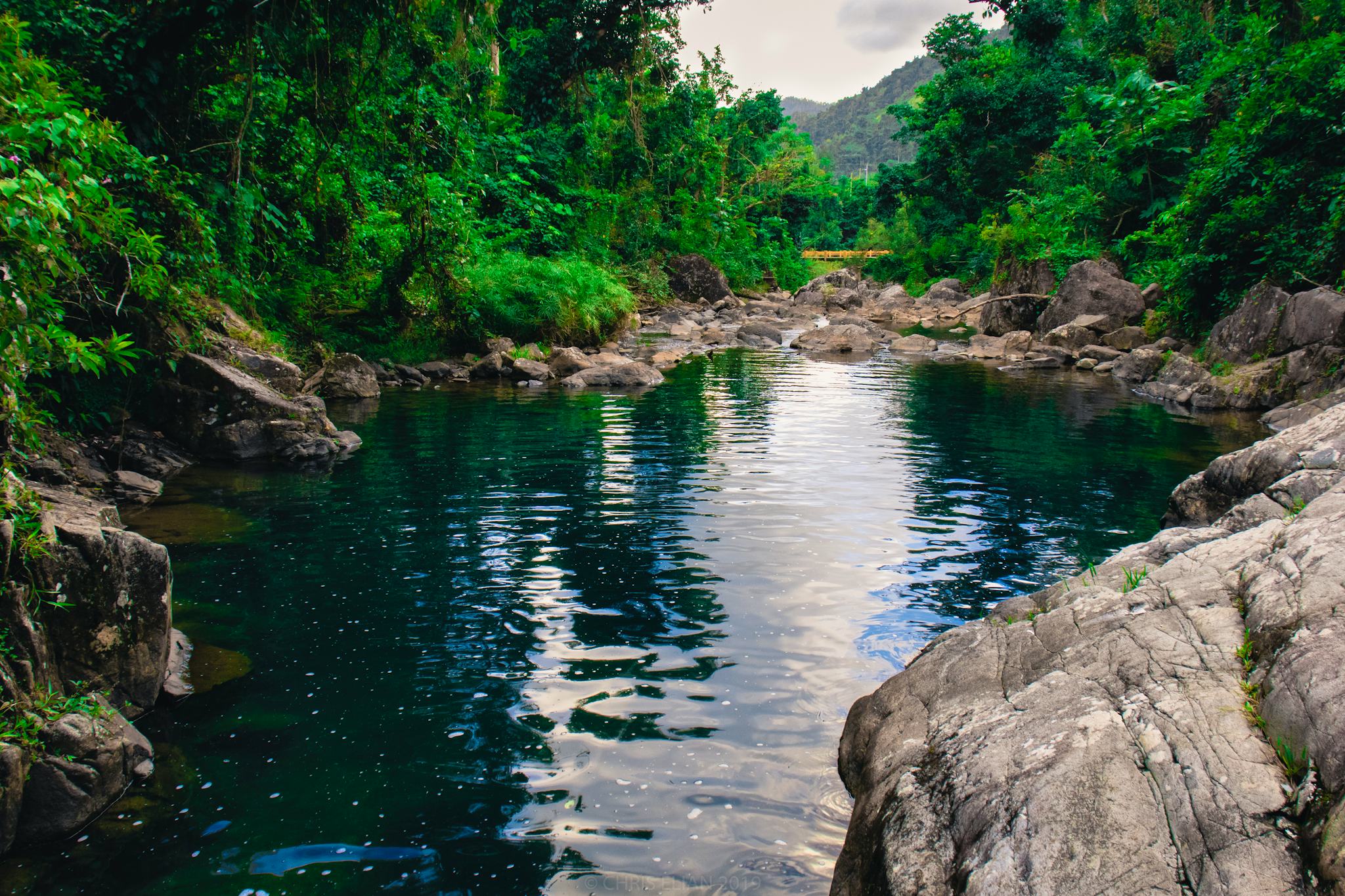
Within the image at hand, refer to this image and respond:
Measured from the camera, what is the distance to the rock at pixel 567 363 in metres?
20.5

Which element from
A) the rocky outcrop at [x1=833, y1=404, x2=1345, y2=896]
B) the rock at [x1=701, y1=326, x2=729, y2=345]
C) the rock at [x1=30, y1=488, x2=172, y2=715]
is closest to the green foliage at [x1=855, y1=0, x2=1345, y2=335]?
the rock at [x1=701, y1=326, x2=729, y2=345]

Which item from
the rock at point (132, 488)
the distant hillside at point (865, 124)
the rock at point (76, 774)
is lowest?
the rock at point (76, 774)

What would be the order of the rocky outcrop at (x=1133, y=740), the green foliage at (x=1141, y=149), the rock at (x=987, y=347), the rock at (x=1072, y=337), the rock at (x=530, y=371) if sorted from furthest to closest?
1. the rock at (x=987, y=347)
2. the rock at (x=1072, y=337)
3. the rock at (x=530, y=371)
4. the green foliage at (x=1141, y=149)
5. the rocky outcrop at (x=1133, y=740)

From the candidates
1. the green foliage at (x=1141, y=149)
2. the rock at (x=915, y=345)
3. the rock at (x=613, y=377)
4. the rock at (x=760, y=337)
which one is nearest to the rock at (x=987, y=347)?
the rock at (x=915, y=345)

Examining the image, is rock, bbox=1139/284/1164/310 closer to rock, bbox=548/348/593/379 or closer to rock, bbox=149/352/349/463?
rock, bbox=548/348/593/379

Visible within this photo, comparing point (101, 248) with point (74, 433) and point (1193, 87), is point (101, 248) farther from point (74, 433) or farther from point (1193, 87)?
point (1193, 87)

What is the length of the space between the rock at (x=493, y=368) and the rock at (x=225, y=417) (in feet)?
29.6

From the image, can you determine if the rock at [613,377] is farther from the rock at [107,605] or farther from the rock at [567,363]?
the rock at [107,605]

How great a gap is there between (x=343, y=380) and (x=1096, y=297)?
68.7 feet

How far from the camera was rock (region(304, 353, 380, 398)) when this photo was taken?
1697 centimetres

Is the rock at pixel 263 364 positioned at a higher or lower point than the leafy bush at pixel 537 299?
lower

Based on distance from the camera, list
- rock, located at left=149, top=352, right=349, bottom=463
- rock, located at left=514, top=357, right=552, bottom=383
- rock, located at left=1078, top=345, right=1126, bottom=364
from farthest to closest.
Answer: rock, located at left=1078, top=345, right=1126, bottom=364
rock, located at left=514, top=357, right=552, bottom=383
rock, located at left=149, top=352, right=349, bottom=463

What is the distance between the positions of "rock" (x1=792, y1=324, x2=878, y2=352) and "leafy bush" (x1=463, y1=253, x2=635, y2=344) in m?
7.52

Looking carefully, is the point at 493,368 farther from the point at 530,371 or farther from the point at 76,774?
the point at 76,774
